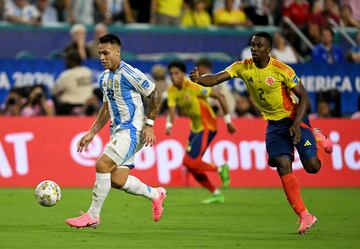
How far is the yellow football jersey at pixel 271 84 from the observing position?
13211mm

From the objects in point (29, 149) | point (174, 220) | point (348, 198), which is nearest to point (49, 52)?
point (29, 149)

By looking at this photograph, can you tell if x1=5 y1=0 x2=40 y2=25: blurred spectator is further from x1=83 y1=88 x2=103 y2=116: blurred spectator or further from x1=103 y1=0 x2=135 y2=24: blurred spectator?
x1=83 y1=88 x2=103 y2=116: blurred spectator

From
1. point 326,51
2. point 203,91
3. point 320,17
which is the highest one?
point 203,91

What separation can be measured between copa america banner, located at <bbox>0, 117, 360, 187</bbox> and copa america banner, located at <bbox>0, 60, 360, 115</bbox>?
1.38 metres

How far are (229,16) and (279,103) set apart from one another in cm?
1230

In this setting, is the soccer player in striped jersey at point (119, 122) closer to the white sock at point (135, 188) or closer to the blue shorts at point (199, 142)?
the white sock at point (135, 188)

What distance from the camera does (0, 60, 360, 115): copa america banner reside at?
21969mm

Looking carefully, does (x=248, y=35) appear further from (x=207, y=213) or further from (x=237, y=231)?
(x=237, y=231)

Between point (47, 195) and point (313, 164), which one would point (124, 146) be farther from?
point (313, 164)

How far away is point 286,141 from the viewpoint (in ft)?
43.8

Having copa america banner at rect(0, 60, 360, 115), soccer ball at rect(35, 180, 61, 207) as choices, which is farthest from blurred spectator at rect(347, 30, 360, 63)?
soccer ball at rect(35, 180, 61, 207)

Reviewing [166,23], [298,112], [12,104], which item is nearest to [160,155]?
[12,104]

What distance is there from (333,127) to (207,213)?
715cm

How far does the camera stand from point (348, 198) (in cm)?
1888
